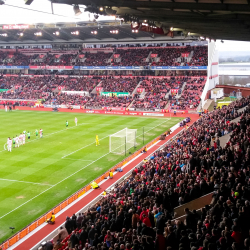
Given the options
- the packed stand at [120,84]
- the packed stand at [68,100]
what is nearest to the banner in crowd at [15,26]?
the packed stand at [68,100]

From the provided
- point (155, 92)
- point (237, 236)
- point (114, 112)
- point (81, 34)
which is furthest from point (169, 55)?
point (237, 236)

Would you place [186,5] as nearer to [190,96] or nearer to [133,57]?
[190,96]

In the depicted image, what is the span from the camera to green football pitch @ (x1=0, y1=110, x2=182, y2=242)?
17.6m

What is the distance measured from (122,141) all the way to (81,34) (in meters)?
39.6

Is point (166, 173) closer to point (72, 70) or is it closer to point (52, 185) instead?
point (52, 185)

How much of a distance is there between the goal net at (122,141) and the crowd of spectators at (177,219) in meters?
12.0

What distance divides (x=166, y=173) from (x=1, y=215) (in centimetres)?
889

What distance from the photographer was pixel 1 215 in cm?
1641

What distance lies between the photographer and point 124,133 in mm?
30406

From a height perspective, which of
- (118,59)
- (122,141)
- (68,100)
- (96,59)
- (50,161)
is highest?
(96,59)

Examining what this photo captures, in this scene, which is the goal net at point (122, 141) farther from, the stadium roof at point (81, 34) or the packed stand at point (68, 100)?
the packed stand at point (68, 100)

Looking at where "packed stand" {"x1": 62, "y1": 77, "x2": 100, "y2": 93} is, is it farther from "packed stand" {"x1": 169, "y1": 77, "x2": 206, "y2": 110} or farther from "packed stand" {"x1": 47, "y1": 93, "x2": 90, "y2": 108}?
"packed stand" {"x1": 169, "y1": 77, "x2": 206, "y2": 110}

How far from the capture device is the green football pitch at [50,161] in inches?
692

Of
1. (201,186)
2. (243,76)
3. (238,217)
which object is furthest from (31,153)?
(243,76)
